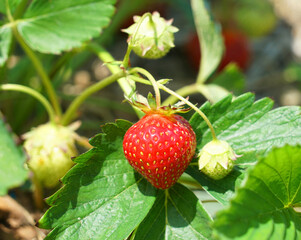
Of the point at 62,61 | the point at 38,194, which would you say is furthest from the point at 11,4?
the point at 38,194

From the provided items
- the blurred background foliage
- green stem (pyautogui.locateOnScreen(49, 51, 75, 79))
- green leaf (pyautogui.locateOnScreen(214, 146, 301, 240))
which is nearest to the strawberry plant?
green leaf (pyautogui.locateOnScreen(214, 146, 301, 240))

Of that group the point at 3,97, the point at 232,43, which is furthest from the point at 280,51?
the point at 3,97

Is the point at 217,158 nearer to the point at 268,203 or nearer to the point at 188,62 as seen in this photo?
the point at 268,203

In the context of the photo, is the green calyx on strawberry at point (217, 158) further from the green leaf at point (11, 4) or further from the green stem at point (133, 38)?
the green leaf at point (11, 4)

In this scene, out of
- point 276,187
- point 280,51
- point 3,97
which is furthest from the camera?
point 280,51

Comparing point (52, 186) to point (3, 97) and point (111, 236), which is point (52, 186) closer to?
point (111, 236)
